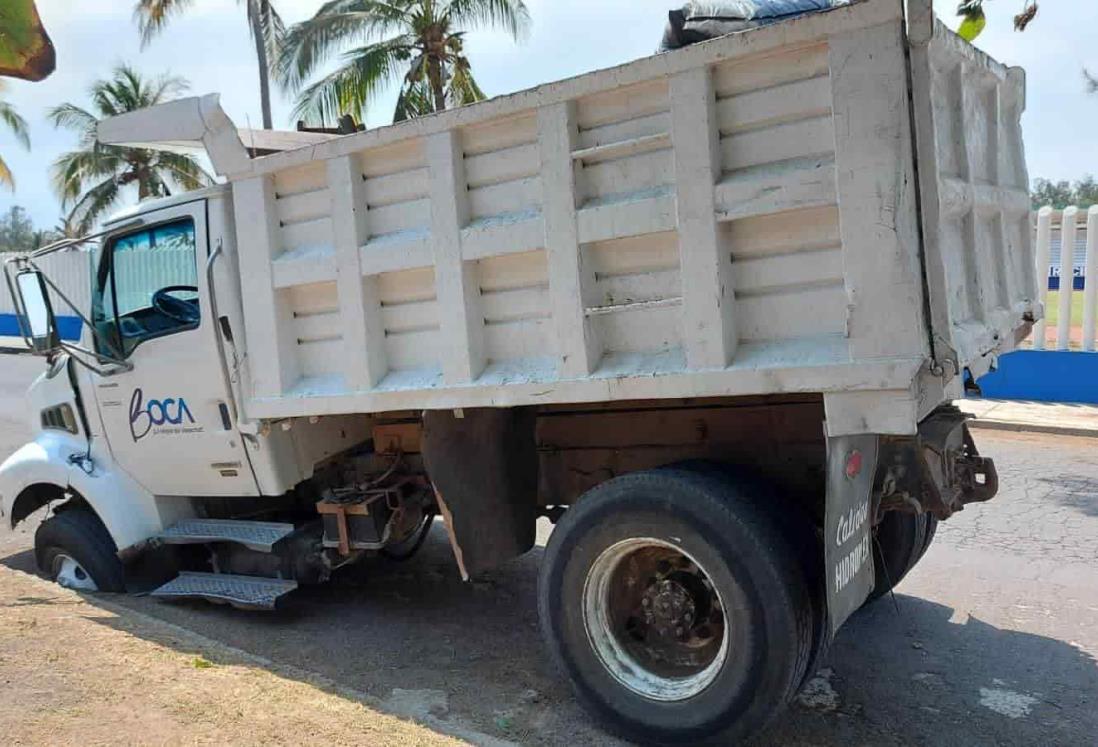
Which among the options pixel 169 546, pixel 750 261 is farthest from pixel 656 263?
pixel 169 546

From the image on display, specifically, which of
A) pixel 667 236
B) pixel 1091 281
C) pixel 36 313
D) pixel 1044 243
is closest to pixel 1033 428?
pixel 1091 281

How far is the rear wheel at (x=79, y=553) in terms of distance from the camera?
18.4 feet

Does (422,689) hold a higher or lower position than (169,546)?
lower

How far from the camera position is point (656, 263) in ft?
12.1

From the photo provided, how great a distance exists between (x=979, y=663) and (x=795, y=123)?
2.73 metres

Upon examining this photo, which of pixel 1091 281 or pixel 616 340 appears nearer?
pixel 616 340

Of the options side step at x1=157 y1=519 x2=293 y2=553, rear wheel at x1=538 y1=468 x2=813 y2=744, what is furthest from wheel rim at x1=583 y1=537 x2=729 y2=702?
side step at x1=157 y1=519 x2=293 y2=553

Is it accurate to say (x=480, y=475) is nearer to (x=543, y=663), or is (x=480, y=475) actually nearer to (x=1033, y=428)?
(x=543, y=663)

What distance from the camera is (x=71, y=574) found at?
580cm

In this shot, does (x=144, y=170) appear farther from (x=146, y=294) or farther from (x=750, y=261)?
(x=750, y=261)

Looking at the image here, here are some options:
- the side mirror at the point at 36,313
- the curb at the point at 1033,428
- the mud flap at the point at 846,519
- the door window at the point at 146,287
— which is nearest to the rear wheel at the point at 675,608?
the mud flap at the point at 846,519

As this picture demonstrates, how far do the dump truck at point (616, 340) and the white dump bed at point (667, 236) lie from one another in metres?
0.01

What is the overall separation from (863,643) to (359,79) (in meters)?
14.5

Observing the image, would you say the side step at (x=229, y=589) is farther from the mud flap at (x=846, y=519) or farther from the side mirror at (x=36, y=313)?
the mud flap at (x=846, y=519)
